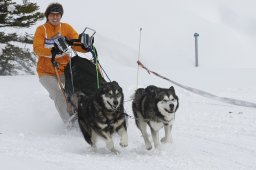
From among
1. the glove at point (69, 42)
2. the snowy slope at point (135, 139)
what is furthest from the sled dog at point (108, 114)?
the glove at point (69, 42)

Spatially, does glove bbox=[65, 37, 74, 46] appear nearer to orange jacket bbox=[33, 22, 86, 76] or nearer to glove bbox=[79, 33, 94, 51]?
glove bbox=[79, 33, 94, 51]

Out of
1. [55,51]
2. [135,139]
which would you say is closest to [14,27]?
[55,51]

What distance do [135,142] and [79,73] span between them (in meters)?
1.23

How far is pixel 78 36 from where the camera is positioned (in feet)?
23.5

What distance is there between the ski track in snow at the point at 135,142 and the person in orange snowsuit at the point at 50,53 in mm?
482

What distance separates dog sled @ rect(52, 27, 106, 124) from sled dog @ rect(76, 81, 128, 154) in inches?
34.5

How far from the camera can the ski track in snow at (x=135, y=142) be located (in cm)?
480

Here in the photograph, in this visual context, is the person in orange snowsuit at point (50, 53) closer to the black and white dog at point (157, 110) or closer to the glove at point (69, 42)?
the glove at point (69, 42)

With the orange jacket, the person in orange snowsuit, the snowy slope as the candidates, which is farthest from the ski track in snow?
the orange jacket

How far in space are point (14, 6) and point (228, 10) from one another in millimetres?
14089

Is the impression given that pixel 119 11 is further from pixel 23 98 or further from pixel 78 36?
pixel 78 36

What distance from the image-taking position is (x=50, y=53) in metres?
6.74

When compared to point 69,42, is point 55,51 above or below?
below

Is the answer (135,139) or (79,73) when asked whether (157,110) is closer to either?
(135,139)
